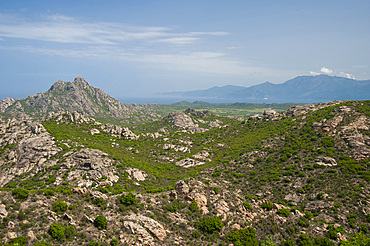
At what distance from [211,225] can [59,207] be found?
28.7 m

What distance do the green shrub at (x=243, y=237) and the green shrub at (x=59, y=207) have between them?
1218 inches

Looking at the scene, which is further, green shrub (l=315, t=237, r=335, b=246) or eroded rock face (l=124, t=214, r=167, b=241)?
green shrub (l=315, t=237, r=335, b=246)

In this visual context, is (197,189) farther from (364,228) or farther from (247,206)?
(364,228)

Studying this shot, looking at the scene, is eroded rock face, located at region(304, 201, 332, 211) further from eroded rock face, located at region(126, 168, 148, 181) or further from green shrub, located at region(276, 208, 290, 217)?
eroded rock face, located at region(126, 168, 148, 181)

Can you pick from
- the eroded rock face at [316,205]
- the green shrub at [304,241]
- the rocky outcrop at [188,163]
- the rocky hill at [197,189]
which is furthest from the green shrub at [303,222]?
the rocky outcrop at [188,163]

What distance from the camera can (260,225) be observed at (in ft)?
131

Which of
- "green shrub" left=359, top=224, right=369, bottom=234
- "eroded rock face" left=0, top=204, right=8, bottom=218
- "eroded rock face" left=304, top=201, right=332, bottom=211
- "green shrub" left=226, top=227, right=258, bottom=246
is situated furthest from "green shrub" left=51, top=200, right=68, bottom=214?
"green shrub" left=359, top=224, right=369, bottom=234

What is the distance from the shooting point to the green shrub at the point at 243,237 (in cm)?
3520

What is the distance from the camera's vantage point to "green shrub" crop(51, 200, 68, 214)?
33931mm

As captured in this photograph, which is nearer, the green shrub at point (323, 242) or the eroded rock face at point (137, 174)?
the green shrub at point (323, 242)

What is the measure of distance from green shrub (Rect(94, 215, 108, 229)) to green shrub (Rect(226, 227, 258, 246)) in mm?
22882

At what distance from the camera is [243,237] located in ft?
119

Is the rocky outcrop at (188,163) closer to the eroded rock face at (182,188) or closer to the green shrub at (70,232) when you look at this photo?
the eroded rock face at (182,188)

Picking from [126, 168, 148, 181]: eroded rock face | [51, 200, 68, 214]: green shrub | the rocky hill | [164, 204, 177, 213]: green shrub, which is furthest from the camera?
[126, 168, 148, 181]: eroded rock face
